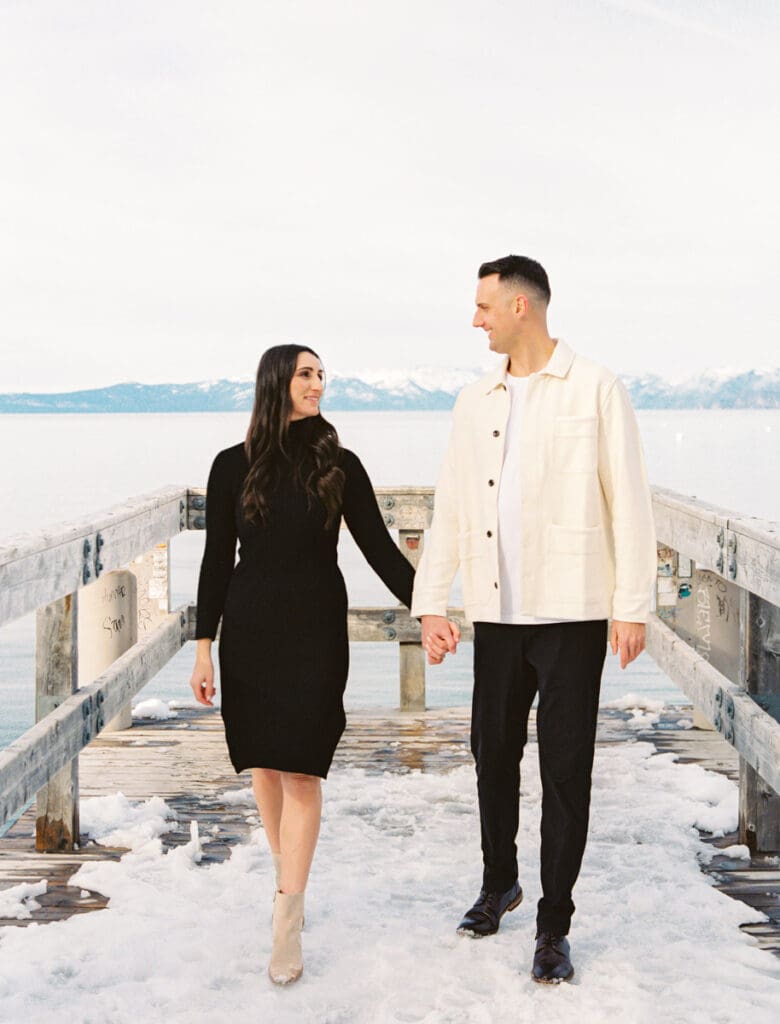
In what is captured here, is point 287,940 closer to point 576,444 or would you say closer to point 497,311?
point 576,444

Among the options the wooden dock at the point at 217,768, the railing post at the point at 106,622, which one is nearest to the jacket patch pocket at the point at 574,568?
the wooden dock at the point at 217,768

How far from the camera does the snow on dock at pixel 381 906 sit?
3541 millimetres

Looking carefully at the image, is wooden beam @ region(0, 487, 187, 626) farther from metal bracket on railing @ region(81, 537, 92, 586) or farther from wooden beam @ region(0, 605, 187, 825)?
wooden beam @ region(0, 605, 187, 825)

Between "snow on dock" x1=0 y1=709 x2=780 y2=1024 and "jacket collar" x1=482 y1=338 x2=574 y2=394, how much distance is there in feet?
5.44

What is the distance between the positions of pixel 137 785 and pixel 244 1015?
261cm

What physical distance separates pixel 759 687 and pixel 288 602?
70.4 inches

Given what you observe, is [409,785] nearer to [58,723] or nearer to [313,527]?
[58,723]

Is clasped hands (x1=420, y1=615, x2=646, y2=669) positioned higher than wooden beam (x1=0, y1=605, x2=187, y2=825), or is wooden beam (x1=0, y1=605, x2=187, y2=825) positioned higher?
clasped hands (x1=420, y1=615, x2=646, y2=669)

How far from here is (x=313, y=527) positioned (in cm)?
379

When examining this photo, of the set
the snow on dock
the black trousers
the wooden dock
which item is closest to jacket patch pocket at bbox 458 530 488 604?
the black trousers

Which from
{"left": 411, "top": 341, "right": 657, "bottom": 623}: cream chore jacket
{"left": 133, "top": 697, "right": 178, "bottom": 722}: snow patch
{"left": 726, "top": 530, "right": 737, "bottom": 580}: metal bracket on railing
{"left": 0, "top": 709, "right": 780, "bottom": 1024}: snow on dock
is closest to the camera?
{"left": 0, "top": 709, "right": 780, "bottom": 1024}: snow on dock

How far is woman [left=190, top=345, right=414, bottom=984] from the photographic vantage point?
12.2 feet

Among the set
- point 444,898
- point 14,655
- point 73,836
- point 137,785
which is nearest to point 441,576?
point 444,898

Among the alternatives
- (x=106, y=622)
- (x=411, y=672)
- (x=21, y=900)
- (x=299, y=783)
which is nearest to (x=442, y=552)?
(x=299, y=783)
